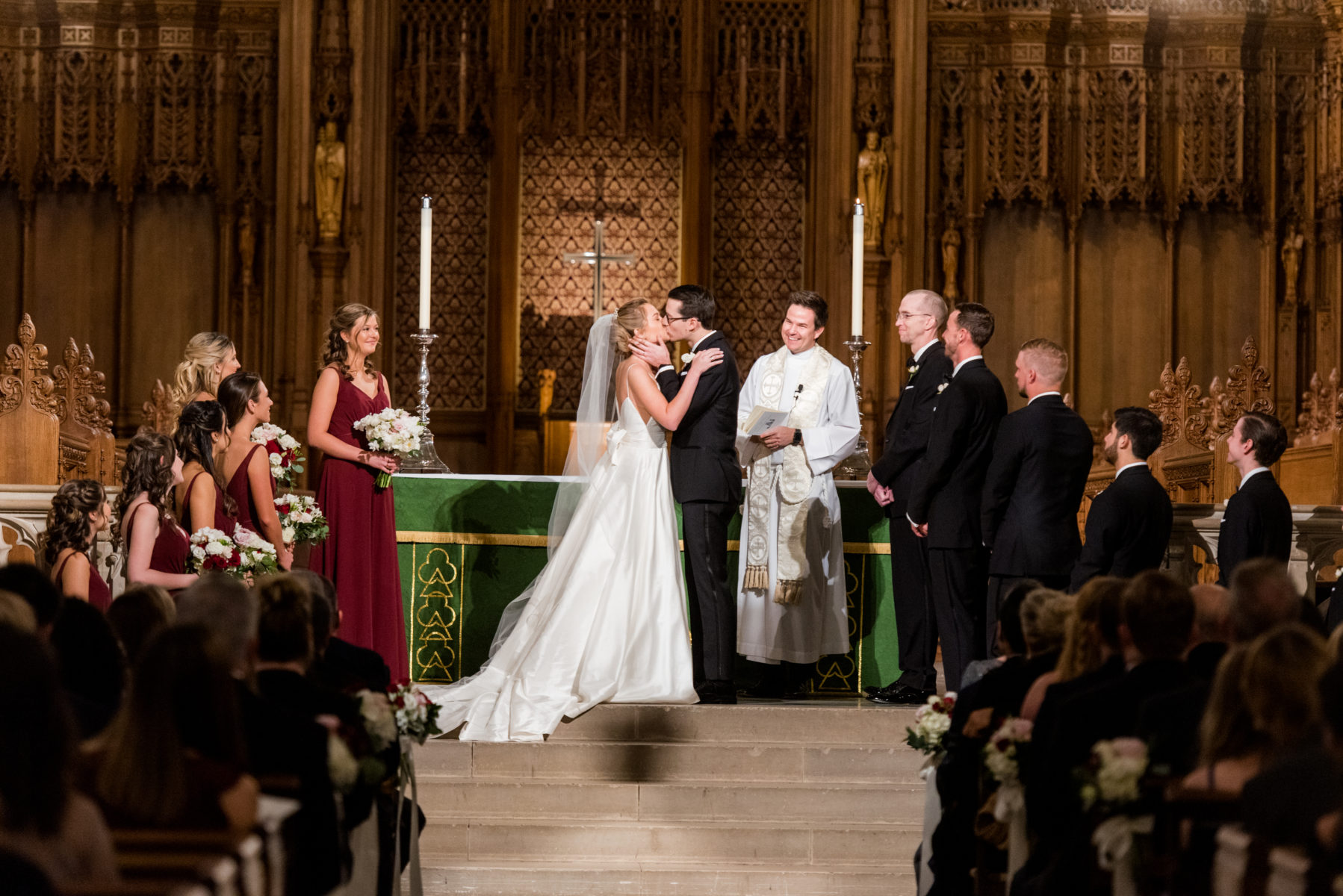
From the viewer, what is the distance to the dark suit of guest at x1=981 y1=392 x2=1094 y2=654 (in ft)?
22.1

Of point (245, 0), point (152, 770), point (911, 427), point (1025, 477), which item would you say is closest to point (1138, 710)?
point (152, 770)

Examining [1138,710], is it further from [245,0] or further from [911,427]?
[245,0]

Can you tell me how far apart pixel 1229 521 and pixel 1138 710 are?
3078mm

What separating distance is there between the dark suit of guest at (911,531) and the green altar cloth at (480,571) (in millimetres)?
461

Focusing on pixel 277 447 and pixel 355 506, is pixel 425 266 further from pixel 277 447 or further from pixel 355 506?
pixel 355 506

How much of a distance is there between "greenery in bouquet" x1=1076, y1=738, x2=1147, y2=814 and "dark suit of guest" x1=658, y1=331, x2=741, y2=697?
3.57m

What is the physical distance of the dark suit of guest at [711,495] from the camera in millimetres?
7199

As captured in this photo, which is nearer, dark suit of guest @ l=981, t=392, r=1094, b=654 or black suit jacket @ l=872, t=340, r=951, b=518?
dark suit of guest @ l=981, t=392, r=1094, b=654

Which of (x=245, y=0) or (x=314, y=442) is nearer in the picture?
(x=314, y=442)

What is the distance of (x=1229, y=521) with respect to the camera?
666cm

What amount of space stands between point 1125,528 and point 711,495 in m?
1.75

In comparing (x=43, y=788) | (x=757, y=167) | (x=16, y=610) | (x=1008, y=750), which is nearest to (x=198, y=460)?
(x=16, y=610)

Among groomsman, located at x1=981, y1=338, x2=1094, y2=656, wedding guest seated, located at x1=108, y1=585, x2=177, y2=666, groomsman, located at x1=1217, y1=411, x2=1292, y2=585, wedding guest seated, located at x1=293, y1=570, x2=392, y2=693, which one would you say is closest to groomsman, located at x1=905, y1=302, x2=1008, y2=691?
groomsman, located at x1=981, y1=338, x2=1094, y2=656

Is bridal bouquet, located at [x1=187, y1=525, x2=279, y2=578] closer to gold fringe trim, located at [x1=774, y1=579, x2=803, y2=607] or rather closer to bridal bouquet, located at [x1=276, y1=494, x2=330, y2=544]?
bridal bouquet, located at [x1=276, y1=494, x2=330, y2=544]
